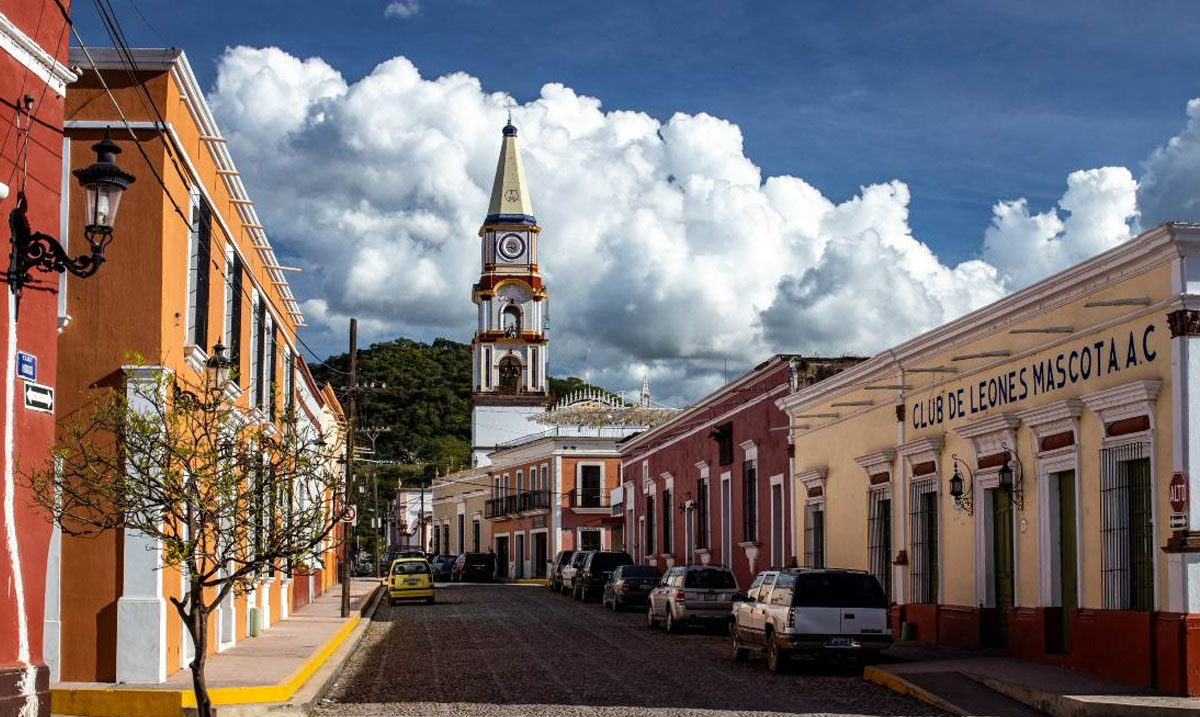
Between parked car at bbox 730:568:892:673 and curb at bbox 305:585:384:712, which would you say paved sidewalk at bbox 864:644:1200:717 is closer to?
parked car at bbox 730:568:892:673

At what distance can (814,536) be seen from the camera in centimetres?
3192

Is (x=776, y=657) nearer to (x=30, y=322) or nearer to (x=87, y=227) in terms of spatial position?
(x=30, y=322)

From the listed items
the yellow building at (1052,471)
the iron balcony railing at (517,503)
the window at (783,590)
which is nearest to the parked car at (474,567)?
the iron balcony railing at (517,503)

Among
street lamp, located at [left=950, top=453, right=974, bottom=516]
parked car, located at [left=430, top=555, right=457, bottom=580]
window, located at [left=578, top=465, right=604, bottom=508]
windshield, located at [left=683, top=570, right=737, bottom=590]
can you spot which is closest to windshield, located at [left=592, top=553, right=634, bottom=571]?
windshield, located at [left=683, top=570, right=737, bottom=590]

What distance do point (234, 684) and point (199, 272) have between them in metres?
→ 5.47

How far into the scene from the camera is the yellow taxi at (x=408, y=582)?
43531mm

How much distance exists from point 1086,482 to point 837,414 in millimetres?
10964

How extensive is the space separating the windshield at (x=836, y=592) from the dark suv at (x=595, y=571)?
79.4ft

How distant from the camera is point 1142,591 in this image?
17656 millimetres

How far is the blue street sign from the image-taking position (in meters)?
12.1

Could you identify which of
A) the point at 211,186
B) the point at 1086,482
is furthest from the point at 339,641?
the point at 1086,482

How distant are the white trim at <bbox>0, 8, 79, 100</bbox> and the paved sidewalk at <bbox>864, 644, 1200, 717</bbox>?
36.2ft

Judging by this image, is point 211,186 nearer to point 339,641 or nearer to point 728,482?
point 339,641

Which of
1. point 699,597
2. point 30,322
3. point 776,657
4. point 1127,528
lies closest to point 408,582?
point 699,597
